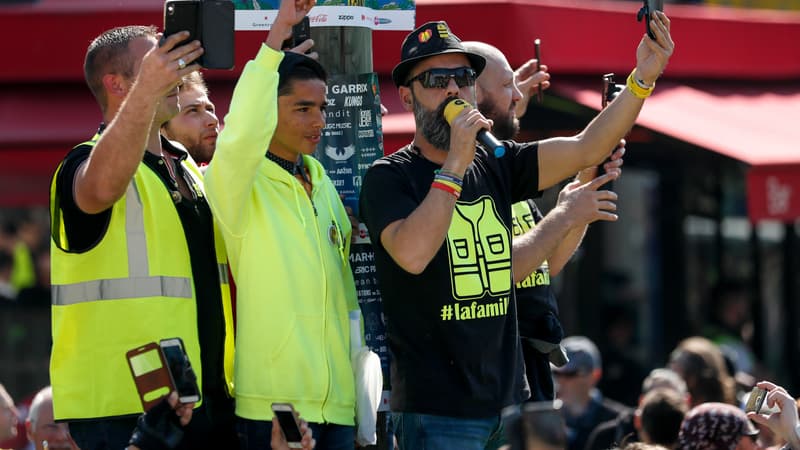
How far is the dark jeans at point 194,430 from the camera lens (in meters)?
3.93

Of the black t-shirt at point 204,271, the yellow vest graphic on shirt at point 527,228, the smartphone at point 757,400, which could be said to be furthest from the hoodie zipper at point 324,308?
the smartphone at point 757,400

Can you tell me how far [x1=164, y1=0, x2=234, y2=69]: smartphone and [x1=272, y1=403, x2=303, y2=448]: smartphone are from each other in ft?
3.06

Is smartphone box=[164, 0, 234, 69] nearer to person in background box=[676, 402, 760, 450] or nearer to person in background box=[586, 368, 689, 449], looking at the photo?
person in background box=[676, 402, 760, 450]

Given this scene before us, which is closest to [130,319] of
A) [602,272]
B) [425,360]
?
[425,360]

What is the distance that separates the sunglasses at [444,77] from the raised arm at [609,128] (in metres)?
0.37

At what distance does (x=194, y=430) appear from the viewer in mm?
4094

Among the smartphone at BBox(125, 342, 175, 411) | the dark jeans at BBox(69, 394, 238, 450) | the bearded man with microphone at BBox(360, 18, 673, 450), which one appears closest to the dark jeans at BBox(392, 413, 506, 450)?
the bearded man with microphone at BBox(360, 18, 673, 450)

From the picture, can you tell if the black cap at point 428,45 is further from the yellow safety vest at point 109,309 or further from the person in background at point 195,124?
the yellow safety vest at point 109,309

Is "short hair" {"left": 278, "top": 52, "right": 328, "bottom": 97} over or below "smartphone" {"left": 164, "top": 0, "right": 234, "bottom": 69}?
below

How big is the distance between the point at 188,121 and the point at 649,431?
255 centimetres

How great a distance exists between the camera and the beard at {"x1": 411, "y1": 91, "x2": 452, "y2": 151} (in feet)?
14.8

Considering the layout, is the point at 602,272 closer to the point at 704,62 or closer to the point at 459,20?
the point at 704,62

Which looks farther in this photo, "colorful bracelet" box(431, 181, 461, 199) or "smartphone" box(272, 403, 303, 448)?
"colorful bracelet" box(431, 181, 461, 199)

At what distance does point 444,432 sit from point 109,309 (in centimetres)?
110
